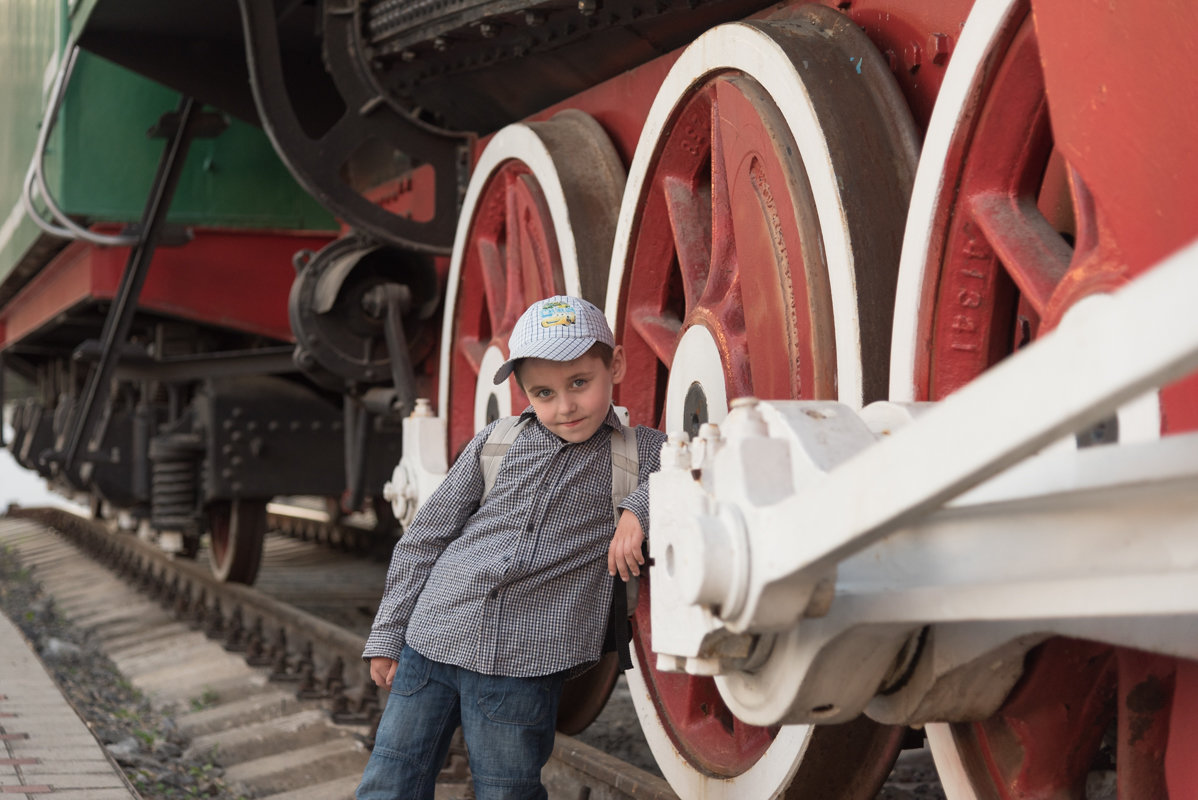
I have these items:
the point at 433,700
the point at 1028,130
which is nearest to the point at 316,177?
the point at 433,700

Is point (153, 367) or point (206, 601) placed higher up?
point (153, 367)

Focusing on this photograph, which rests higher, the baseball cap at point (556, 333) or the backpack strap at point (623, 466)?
the baseball cap at point (556, 333)

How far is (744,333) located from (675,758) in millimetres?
795

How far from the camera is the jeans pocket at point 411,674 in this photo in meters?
2.15

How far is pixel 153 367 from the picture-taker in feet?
20.8

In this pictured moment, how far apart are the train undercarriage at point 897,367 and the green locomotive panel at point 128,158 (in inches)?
132

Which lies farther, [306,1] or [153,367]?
[153,367]

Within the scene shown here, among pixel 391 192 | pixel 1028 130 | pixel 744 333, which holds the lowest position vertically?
pixel 744 333

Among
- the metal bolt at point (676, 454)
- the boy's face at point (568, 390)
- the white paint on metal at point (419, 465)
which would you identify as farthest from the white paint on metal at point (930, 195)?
the white paint on metal at point (419, 465)

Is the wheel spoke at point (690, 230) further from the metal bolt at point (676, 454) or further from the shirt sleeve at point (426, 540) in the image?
the metal bolt at point (676, 454)

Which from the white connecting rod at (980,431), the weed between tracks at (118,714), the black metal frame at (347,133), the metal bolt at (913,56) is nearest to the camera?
the white connecting rod at (980,431)

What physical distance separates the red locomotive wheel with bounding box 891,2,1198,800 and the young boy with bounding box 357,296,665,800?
515 millimetres

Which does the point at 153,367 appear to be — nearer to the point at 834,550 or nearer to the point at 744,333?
the point at 744,333

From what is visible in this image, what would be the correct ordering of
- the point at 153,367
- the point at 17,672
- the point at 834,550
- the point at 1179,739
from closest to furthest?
1. the point at 834,550
2. the point at 1179,739
3. the point at 17,672
4. the point at 153,367
